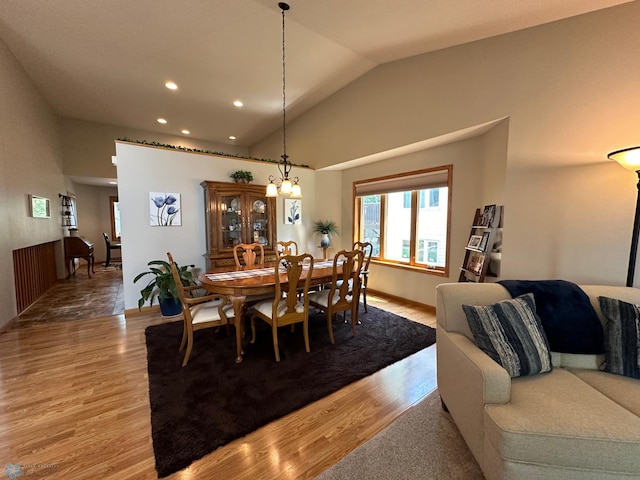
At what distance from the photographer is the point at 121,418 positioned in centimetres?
180

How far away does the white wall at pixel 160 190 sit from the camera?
12.1 ft

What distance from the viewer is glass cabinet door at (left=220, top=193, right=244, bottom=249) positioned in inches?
167

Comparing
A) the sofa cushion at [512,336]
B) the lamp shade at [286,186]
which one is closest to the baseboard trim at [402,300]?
the sofa cushion at [512,336]

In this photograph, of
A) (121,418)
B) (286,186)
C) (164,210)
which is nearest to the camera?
(121,418)

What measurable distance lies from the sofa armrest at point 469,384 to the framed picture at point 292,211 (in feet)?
12.2

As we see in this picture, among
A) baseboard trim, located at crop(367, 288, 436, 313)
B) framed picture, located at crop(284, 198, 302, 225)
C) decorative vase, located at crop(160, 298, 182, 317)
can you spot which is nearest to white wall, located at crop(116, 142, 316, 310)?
decorative vase, located at crop(160, 298, 182, 317)

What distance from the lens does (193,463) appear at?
147cm

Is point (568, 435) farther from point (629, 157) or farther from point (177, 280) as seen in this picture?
point (177, 280)

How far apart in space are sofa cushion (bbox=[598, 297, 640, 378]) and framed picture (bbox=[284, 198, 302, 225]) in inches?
169

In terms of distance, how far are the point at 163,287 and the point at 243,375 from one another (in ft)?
6.40

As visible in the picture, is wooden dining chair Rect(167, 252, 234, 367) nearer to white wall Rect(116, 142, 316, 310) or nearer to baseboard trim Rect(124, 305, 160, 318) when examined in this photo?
baseboard trim Rect(124, 305, 160, 318)

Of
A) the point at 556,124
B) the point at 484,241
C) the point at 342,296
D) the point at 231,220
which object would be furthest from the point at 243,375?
the point at 556,124

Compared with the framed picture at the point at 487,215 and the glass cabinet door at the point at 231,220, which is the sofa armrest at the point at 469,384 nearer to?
the framed picture at the point at 487,215

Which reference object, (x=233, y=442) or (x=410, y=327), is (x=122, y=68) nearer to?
(x=233, y=442)
